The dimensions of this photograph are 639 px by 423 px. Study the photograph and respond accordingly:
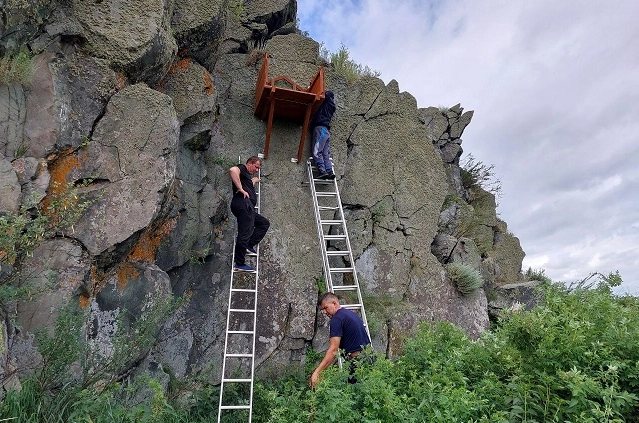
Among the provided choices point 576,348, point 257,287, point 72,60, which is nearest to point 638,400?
point 576,348

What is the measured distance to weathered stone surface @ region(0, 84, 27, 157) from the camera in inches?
161

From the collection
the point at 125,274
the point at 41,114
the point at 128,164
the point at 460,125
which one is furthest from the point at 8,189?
the point at 460,125

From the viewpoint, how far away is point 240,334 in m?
5.77

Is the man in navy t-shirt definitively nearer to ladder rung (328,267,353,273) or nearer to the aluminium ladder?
the aluminium ladder

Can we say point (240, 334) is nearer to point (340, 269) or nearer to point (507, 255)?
point (340, 269)

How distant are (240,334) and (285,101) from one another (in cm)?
360

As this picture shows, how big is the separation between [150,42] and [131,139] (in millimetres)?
1244

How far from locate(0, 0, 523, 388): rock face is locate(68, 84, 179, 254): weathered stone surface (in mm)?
15

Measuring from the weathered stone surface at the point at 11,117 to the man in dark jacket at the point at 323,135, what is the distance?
406 cm

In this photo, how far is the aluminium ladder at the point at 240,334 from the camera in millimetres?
5180

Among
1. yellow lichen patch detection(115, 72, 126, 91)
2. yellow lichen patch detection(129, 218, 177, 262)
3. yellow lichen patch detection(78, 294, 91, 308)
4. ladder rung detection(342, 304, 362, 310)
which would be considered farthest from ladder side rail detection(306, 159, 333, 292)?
yellow lichen patch detection(115, 72, 126, 91)

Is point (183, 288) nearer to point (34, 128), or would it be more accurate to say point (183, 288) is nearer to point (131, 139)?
point (131, 139)

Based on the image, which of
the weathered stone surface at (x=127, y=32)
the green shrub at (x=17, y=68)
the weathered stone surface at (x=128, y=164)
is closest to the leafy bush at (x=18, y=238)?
the weathered stone surface at (x=128, y=164)

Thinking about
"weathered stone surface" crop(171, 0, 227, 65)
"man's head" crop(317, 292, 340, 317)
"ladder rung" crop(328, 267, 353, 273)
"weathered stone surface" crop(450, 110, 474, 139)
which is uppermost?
"weathered stone surface" crop(450, 110, 474, 139)
